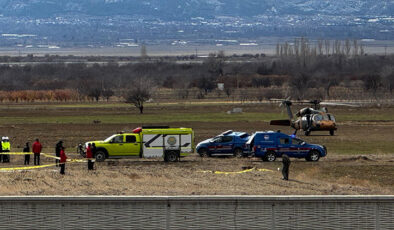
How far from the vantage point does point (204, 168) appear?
117 ft

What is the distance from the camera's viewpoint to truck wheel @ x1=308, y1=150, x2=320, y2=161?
129 ft

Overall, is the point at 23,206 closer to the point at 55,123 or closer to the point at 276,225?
the point at 276,225

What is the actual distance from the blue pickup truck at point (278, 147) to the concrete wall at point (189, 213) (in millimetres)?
20912

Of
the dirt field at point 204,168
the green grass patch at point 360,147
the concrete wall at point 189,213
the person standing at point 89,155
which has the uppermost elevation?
the concrete wall at point 189,213

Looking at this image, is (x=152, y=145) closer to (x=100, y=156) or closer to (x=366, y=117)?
(x=100, y=156)

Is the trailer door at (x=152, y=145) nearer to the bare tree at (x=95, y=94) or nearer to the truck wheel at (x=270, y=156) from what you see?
the truck wheel at (x=270, y=156)

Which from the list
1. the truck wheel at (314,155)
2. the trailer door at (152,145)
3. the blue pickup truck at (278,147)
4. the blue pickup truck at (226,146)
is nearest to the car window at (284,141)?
Answer: the blue pickup truck at (278,147)

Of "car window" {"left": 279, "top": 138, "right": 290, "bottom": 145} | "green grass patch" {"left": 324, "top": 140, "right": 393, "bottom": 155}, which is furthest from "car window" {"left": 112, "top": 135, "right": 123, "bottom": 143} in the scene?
"green grass patch" {"left": 324, "top": 140, "right": 393, "bottom": 155}

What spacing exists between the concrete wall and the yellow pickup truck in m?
20.4

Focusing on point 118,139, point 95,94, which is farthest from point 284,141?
point 95,94

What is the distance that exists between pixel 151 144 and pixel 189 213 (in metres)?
20.9

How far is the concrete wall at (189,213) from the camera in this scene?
17672 millimetres

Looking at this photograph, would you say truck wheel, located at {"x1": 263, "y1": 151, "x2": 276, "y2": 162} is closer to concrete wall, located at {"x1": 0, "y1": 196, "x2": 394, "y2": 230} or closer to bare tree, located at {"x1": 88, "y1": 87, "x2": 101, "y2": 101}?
concrete wall, located at {"x1": 0, "y1": 196, "x2": 394, "y2": 230}

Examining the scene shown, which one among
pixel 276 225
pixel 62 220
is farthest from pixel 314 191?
pixel 62 220
